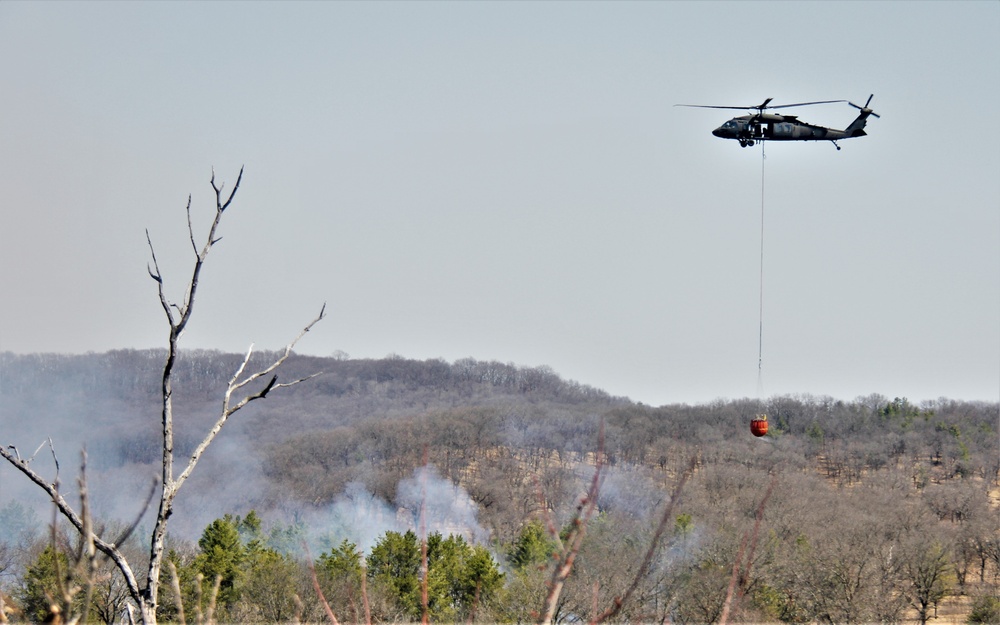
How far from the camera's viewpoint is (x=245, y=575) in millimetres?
40156

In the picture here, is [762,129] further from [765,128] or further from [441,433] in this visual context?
[441,433]

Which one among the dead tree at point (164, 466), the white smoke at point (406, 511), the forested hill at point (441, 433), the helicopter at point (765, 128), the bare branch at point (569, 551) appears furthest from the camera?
the forested hill at point (441, 433)

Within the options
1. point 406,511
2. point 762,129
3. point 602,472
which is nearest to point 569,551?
point 762,129

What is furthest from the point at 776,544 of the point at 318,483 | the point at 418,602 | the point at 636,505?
the point at 318,483

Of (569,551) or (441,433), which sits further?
(441,433)

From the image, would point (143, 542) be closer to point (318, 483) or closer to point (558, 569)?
point (318, 483)

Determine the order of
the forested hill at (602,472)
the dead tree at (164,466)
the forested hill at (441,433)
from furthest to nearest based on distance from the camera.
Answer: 1. the forested hill at (441,433)
2. the forested hill at (602,472)
3. the dead tree at (164,466)

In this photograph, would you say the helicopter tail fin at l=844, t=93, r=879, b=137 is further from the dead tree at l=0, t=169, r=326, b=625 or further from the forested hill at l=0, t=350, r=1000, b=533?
the forested hill at l=0, t=350, r=1000, b=533

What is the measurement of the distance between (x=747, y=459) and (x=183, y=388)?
88.5 metres

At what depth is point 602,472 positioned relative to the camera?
57.4 m

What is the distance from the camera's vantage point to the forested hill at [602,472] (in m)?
42.9

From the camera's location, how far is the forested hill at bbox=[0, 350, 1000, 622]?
4288cm

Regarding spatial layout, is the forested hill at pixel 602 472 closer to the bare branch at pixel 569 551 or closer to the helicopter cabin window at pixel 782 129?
the helicopter cabin window at pixel 782 129

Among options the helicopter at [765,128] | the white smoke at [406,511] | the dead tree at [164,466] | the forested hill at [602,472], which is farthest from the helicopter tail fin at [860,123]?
the white smoke at [406,511]
